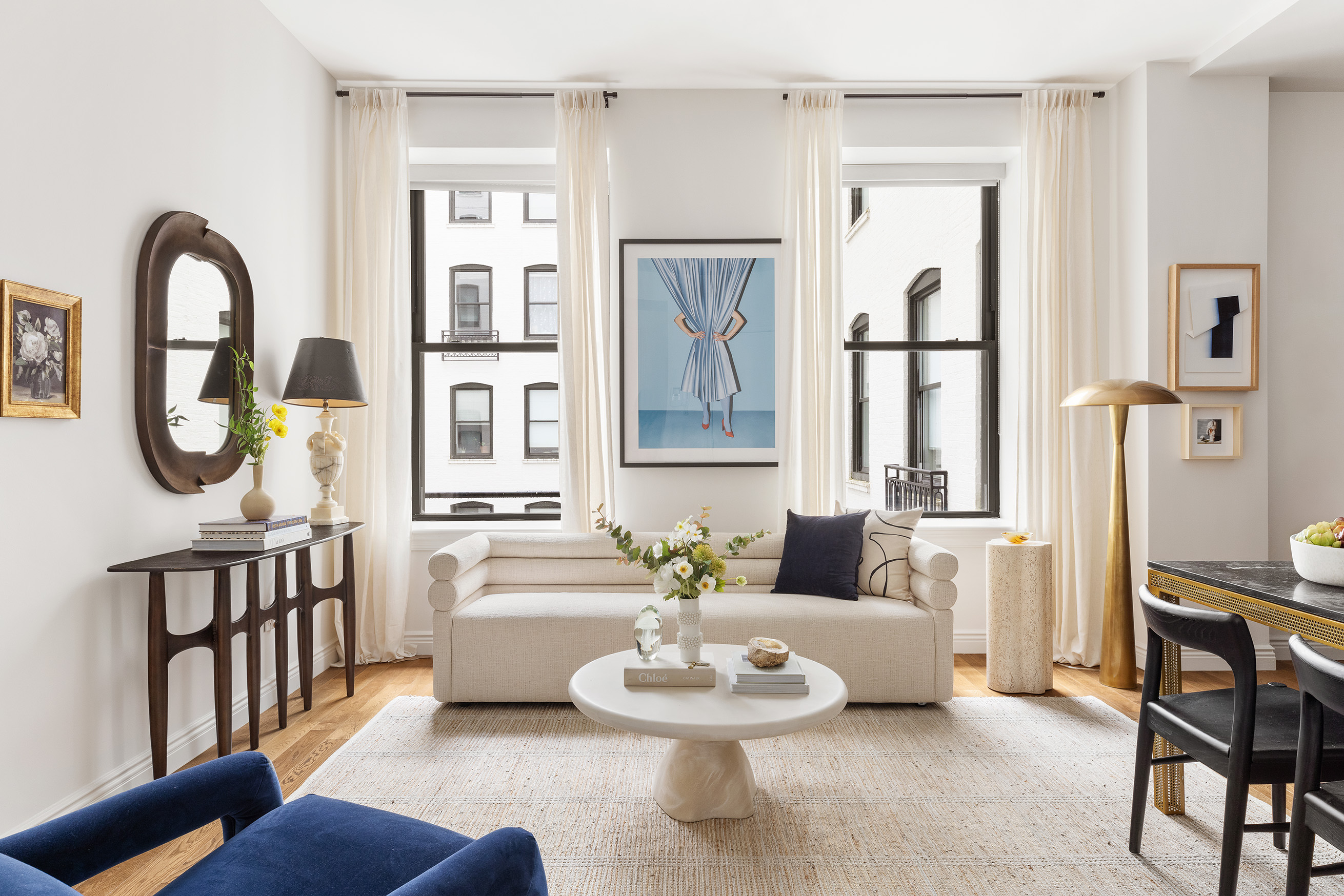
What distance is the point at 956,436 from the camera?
4.32 m

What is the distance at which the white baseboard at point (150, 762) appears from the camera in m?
→ 2.12

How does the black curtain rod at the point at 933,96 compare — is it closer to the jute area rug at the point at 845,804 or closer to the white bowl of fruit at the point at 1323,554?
the white bowl of fruit at the point at 1323,554

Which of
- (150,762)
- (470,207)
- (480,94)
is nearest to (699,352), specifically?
(470,207)

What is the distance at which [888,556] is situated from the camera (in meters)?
3.40

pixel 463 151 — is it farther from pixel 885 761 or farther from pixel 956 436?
pixel 885 761

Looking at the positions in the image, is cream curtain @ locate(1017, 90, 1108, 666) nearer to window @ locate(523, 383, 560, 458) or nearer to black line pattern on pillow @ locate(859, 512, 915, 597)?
black line pattern on pillow @ locate(859, 512, 915, 597)

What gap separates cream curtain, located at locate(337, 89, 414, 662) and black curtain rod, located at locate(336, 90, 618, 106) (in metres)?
0.08

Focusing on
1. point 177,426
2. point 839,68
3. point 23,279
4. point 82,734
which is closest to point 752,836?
point 82,734

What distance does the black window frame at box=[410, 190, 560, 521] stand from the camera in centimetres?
420

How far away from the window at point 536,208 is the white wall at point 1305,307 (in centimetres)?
394

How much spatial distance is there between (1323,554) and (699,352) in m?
2.73

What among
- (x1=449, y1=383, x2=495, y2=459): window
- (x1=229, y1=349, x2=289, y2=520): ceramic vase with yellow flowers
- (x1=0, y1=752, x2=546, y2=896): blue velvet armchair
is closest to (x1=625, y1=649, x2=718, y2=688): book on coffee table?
(x1=0, y1=752, x2=546, y2=896): blue velvet armchair

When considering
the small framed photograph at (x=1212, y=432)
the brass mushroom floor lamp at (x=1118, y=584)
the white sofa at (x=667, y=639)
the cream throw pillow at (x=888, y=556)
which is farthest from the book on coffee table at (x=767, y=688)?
the small framed photograph at (x=1212, y=432)

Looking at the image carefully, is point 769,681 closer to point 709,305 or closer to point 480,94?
point 709,305
